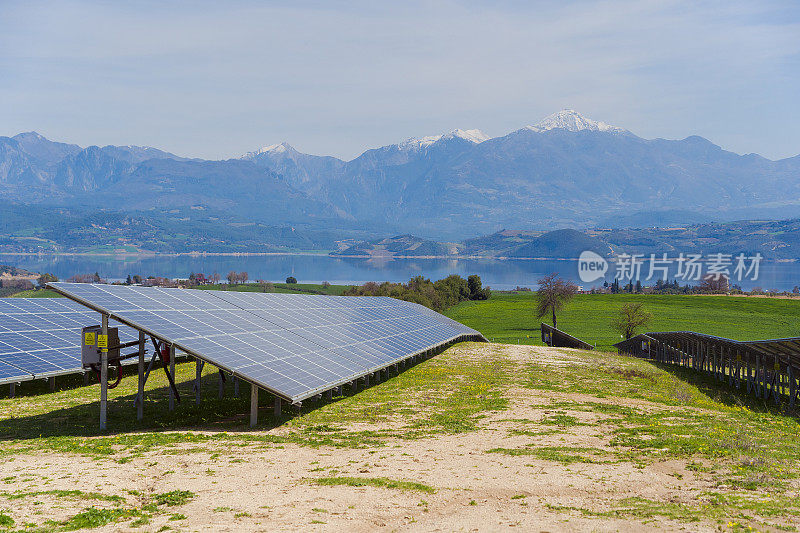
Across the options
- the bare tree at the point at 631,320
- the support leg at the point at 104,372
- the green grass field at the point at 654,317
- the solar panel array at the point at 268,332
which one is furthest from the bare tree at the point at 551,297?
the support leg at the point at 104,372

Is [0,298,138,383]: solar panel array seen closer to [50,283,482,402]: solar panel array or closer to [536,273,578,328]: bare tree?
[50,283,482,402]: solar panel array

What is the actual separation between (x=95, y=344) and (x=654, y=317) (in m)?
118

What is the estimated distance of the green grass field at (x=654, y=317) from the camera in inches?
4058

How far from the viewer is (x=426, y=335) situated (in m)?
54.8

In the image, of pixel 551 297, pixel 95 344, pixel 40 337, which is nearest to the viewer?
pixel 95 344

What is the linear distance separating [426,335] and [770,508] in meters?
40.4

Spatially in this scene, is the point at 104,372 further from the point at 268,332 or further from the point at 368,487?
the point at 368,487

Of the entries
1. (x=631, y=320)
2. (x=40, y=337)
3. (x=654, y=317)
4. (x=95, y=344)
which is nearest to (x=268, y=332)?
(x=95, y=344)

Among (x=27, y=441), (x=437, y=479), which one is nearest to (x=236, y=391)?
(x=27, y=441)

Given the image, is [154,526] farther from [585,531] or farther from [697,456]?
[697,456]

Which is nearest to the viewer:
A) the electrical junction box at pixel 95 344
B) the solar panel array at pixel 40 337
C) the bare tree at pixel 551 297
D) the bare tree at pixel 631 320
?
the electrical junction box at pixel 95 344

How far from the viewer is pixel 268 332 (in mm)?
33844

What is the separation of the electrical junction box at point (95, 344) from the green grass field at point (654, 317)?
74328 millimetres

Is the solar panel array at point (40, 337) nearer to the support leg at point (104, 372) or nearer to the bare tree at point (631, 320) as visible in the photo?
the support leg at point (104, 372)
